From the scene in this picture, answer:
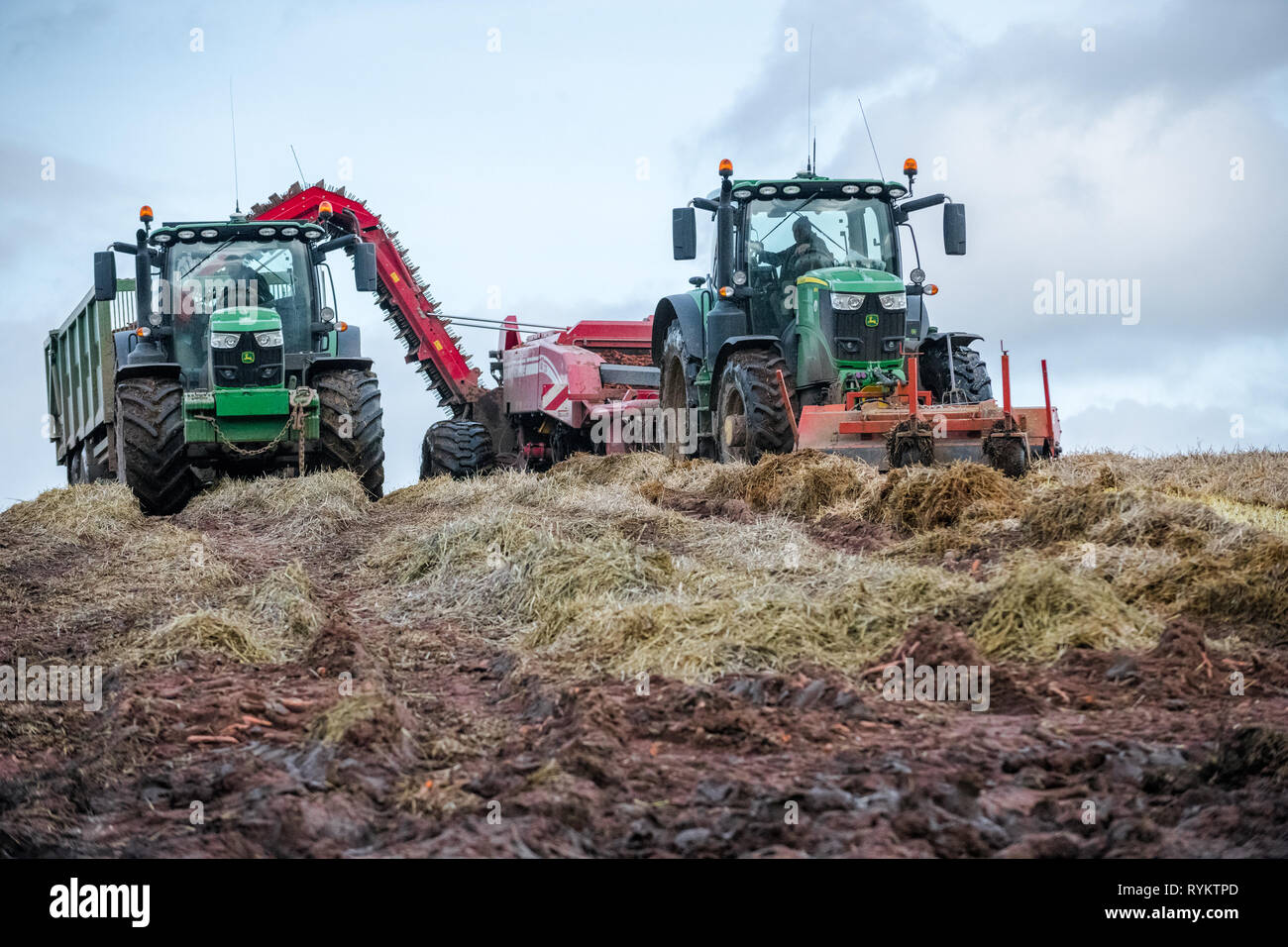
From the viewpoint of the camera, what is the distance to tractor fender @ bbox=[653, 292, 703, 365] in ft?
45.6

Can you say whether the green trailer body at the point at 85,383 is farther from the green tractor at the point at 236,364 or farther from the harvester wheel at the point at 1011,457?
the harvester wheel at the point at 1011,457

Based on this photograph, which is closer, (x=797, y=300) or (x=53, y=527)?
(x=53, y=527)

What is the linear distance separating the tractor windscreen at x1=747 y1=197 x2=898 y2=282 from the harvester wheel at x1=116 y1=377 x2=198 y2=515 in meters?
5.73

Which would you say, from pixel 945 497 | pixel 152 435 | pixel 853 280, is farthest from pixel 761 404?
pixel 152 435

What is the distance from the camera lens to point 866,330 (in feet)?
40.4

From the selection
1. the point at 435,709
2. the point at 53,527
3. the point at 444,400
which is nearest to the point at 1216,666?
the point at 435,709

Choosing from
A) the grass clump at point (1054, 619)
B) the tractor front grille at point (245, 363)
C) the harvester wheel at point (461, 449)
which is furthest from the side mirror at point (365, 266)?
the grass clump at point (1054, 619)

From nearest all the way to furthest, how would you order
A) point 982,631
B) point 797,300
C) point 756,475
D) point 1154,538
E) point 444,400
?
1. point 982,631
2. point 1154,538
3. point 756,475
4. point 797,300
5. point 444,400

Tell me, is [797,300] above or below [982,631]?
above
